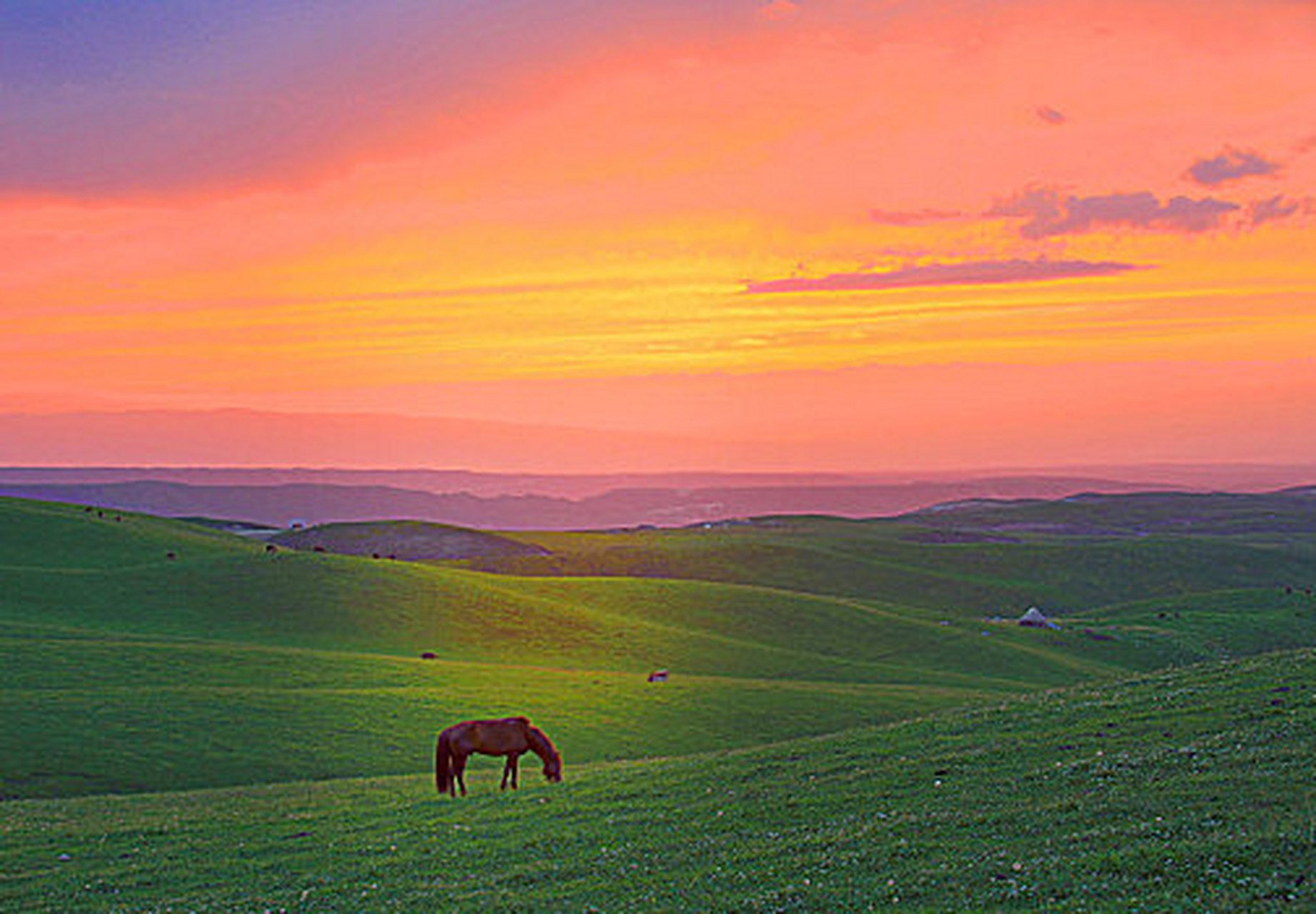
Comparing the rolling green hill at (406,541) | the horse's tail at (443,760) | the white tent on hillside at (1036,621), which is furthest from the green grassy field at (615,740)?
the rolling green hill at (406,541)

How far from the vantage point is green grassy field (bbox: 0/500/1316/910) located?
17250 millimetres

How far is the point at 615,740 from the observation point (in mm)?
48562

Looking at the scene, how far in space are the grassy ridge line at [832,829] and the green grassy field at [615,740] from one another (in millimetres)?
110

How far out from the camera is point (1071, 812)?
1831cm

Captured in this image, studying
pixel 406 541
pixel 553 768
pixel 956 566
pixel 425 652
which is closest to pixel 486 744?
pixel 553 768

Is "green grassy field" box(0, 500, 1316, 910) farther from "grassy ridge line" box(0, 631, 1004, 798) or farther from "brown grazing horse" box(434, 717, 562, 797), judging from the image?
"brown grazing horse" box(434, 717, 562, 797)

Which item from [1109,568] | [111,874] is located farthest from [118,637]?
[1109,568]

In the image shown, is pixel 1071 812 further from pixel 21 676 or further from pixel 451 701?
pixel 21 676

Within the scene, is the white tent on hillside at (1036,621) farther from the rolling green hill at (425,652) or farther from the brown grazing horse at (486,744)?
the brown grazing horse at (486,744)

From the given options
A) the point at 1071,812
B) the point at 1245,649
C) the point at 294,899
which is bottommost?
the point at 1245,649

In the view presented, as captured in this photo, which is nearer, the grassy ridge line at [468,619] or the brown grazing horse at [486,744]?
the brown grazing horse at [486,744]

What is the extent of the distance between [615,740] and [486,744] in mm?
18259

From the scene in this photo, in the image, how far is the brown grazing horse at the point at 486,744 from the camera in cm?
3109

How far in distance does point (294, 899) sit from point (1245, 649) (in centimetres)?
9061
